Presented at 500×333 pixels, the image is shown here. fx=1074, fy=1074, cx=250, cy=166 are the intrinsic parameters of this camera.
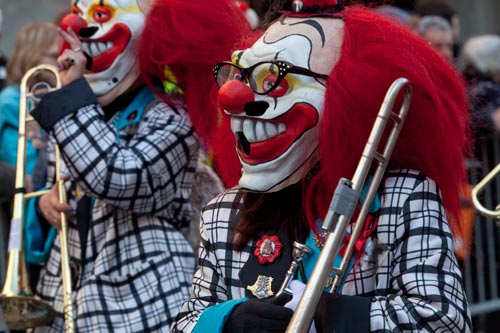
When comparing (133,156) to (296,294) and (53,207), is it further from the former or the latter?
(296,294)

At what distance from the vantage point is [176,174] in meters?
3.88

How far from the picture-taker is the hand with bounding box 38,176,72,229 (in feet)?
12.9

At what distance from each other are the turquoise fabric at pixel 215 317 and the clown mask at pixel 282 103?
31 cm

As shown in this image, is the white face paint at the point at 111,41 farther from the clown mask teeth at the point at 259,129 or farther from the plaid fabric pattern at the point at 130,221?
the clown mask teeth at the point at 259,129

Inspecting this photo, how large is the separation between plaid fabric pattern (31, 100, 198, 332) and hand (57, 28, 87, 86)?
0.18 metres

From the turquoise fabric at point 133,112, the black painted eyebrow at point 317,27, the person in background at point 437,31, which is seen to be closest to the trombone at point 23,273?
the turquoise fabric at point 133,112

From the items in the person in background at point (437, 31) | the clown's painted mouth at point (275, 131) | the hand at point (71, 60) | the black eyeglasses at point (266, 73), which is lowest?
the clown's painted mouth at point (275, 131)

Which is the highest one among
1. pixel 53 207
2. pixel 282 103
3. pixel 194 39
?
pixel 194 39

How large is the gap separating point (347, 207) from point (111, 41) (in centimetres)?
175

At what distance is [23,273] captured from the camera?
4027 mm

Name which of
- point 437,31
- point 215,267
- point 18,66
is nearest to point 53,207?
point 215,267

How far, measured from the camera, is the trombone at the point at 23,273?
12.6ft

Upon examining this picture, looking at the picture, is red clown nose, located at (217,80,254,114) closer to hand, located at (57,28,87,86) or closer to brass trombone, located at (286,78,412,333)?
brass trombone, located at (286,78,412,333)

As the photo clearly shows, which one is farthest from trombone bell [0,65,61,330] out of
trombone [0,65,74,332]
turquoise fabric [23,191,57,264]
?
turquoise fabric [23,191,57,264]
